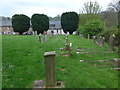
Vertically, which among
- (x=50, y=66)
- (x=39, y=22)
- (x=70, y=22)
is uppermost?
(x=39, y=22)

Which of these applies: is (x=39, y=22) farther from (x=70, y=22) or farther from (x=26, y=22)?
(x=70, y=22)

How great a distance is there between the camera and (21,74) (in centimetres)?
519

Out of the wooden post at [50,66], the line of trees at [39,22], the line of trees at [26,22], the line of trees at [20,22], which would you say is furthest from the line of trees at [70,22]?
the wooden post at [50,66]

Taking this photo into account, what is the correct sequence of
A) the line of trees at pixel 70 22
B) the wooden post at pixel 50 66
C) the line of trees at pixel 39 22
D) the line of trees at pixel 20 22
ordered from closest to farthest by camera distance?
1. the wooden post at pixel 50 66
2. the line of trees at pixel 20 22
3. the line of trees at pixel 39 22
4. the line of trees at pixel 70 22

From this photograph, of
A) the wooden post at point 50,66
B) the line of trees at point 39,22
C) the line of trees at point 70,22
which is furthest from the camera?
the line of trees at point 70,22

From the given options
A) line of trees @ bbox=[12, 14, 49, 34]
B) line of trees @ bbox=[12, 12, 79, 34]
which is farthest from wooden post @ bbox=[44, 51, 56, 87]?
line of trees @ bbox=[12, 14, 49, 34]

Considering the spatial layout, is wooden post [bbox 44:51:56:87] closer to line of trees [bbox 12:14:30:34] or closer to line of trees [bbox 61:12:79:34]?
line of trees [bbox 61:12:79:34]

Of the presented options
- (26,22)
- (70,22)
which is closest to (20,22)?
(26,22)

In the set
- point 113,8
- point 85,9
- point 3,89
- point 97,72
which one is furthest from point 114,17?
point 3,89

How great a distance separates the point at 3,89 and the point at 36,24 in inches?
1747

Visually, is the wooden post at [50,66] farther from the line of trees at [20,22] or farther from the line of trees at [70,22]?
the line of trees at [20,22]

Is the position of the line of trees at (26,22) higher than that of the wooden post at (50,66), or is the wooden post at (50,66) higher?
the line of trees at (26,22)

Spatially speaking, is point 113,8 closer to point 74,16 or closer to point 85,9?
point 85,9

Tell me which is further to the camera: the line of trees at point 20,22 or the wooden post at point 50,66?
the line of trees at point 20,22
